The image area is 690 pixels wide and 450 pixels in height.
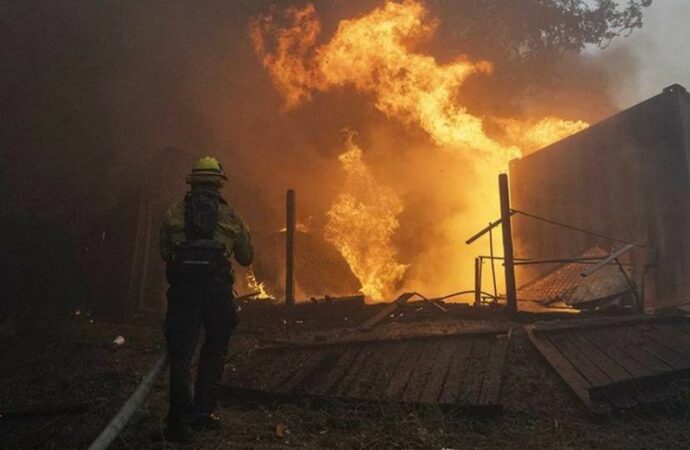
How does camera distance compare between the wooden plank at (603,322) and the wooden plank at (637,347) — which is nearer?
the wooden plank at (637,347)

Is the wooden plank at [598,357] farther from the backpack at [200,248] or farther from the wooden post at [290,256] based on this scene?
the wooden post at [290,256]

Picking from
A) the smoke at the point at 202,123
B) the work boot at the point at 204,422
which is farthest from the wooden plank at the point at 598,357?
the smoke at the point at 202,123

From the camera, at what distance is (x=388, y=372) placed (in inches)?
212

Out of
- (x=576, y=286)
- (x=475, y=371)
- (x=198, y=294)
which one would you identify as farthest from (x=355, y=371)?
(x=576, y=286)

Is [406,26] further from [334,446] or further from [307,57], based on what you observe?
[334,446]

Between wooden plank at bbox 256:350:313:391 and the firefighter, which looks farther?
wooden plank at bbox 256:350:313:391

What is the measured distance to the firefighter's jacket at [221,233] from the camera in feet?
14.7

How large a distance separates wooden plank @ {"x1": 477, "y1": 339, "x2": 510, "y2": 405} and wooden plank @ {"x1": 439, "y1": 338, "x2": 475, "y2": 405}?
0.74 feet

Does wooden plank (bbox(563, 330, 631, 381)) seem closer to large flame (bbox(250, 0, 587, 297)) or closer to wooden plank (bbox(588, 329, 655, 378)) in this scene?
wooden plank (bbox(588, 329, 655, 378))

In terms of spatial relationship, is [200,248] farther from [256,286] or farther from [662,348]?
[256,286]

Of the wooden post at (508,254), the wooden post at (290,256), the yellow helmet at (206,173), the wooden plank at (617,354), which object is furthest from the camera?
the wooden post at (290,256)

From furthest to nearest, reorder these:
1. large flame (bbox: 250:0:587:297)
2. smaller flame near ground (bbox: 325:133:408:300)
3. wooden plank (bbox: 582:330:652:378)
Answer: large flame (bbox: 250:0:587:297) → smaller flame near ground (bbox: 325:133:408:300) → wooden plank (bbox: 582:330:652:378)

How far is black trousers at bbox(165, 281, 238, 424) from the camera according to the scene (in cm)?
412

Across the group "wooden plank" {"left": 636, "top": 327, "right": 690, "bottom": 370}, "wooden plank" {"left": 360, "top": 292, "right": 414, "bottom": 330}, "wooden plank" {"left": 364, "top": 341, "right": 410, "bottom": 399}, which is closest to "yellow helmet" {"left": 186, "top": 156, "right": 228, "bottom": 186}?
"wooden plank" {"left": 364, "top": 341, "right": 410, "bottom": 399}
